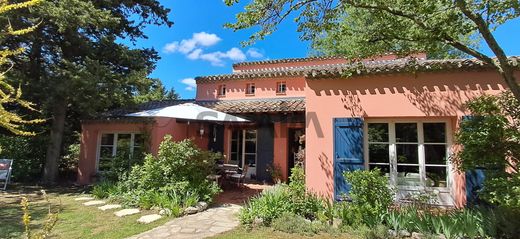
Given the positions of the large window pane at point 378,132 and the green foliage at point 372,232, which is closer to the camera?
the green foliage at point 372,232

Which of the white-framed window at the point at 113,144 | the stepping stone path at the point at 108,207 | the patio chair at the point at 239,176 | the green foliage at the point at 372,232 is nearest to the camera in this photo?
the green foliage at the point at 372,232

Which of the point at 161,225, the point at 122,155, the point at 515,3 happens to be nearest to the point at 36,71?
the point at 122,155

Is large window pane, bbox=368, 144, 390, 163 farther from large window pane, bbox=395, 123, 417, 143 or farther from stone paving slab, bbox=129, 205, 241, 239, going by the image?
stone paving slab, bbox=129, 205, 241, 239

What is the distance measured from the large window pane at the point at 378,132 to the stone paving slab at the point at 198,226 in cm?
457

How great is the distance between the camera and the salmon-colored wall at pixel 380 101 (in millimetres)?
8383

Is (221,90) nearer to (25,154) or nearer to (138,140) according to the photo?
(138,140)

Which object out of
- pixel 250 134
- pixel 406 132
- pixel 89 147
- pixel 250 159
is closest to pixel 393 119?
pixel 406 132

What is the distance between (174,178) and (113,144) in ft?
22.0

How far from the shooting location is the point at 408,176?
891 centimetres

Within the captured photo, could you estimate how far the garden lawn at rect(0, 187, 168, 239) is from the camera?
7277 millimetres

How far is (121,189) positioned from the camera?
A: 1130 cm

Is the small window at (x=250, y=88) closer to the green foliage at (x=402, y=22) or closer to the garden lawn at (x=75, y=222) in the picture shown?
the green foliage at (x=402, y=22)

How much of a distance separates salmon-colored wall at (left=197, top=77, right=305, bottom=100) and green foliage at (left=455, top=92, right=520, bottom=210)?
35.7 feet

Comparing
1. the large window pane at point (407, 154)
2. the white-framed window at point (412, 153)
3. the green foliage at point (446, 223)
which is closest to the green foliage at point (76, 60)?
the white-framed window at point (412, 153)
